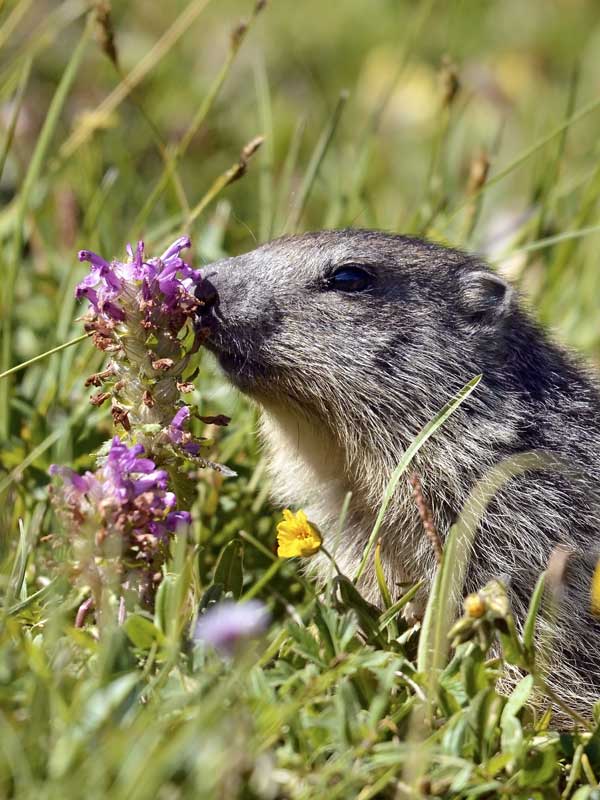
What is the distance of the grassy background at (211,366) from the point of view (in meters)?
2.36

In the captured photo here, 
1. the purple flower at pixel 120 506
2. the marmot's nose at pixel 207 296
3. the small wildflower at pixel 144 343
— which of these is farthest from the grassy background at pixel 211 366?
the marmot's nose at pixel 207 296

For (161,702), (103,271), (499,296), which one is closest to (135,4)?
(499,296)

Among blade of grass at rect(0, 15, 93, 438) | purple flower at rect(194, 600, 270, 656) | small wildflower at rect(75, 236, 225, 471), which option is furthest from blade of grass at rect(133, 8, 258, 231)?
purple flower at rect(194, 600, 270, 656)

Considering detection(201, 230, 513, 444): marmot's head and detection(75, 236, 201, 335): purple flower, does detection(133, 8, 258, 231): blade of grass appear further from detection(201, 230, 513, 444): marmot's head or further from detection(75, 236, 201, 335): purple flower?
detection(75, 236, 201, 335): purple flower

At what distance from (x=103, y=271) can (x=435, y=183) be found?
3397mm

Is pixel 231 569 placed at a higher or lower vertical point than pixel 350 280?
lower

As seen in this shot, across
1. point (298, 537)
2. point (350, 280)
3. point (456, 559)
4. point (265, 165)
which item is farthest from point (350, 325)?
point (265, 165)

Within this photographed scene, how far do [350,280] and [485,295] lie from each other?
1.70 feet

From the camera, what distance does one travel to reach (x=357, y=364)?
388cm

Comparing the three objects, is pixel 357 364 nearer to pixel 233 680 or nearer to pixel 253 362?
pixel 253 362

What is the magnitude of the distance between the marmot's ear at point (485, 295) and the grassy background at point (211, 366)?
21.1 inches

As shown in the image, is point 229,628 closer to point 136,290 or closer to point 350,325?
point 136,290

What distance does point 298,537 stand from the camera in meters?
3.21

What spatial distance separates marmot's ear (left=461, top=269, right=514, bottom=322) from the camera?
4.14m
